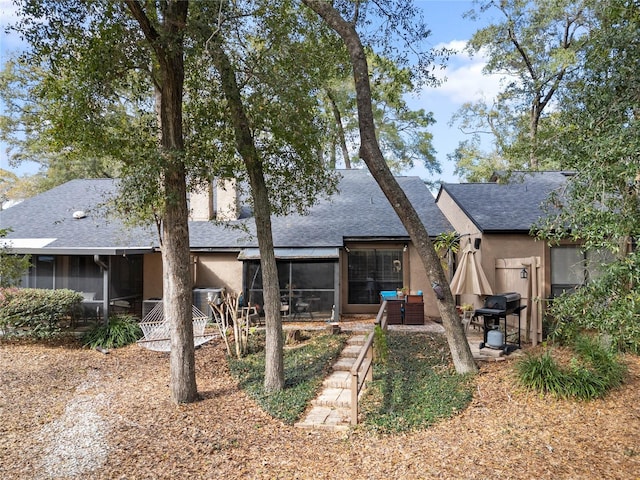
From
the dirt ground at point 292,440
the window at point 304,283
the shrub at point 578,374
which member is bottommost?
the dirt ground at point 292,440

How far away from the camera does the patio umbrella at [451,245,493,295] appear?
972 centimetres

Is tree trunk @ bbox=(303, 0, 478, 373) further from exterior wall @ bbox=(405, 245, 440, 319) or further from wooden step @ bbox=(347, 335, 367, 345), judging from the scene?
exterior wall @ bbox=(405, 245, 440, 319)

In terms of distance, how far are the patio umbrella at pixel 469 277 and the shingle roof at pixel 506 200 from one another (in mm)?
1191

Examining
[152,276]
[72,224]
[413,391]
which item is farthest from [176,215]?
[72,224]

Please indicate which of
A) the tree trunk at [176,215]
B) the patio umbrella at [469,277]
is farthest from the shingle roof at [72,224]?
the patio umbrella at [469,277]

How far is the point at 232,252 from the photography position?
13453 mm

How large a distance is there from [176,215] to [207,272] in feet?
22.3

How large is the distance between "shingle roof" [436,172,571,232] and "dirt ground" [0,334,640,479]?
4.37m

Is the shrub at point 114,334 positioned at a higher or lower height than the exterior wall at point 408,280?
lower

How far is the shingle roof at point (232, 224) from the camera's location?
13.0 m

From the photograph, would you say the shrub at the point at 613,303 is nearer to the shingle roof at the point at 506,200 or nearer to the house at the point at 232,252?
the shingle roof at the point at 506,200

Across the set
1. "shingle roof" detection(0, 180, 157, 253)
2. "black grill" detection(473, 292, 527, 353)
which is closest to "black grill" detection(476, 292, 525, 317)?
"black grill" detection(473, 292, 527, 353)

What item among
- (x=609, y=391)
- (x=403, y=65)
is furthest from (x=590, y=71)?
(x=609, y=391)

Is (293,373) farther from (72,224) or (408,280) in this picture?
(72,224)
